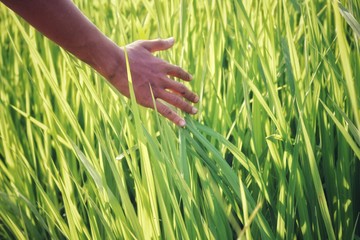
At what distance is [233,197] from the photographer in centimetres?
74

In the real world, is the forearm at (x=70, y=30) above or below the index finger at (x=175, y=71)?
above

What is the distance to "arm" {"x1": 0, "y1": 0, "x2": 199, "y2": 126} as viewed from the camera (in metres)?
0.77

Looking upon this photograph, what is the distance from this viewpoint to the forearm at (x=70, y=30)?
2.50 ft

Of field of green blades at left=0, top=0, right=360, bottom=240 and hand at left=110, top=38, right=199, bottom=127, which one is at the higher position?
hand at left=110, top=38, right=199, bottom=127

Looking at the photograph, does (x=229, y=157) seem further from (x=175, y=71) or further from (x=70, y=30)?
(x=70, y=30)

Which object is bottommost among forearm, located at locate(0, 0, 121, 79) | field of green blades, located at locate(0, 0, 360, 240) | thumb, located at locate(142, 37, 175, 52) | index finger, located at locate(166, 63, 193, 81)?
field of green blades, located at locate(0, 0, 360, 240)

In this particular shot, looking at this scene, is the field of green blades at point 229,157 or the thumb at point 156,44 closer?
the field of green blades at point 229,157

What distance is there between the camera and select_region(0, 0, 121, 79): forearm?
2.50ft

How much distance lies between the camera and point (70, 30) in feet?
2.57

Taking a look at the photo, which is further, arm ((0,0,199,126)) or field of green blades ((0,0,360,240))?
arm ((0,0,199,126))

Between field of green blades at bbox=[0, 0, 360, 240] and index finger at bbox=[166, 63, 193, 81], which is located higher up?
index finger at bbox=[166, 63, 193, 81]

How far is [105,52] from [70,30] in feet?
0.21

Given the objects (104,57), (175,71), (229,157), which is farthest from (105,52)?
(229,157)

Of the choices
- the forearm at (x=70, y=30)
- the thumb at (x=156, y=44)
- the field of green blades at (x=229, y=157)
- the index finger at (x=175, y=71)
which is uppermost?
the forearm at (x=70, y=30)
